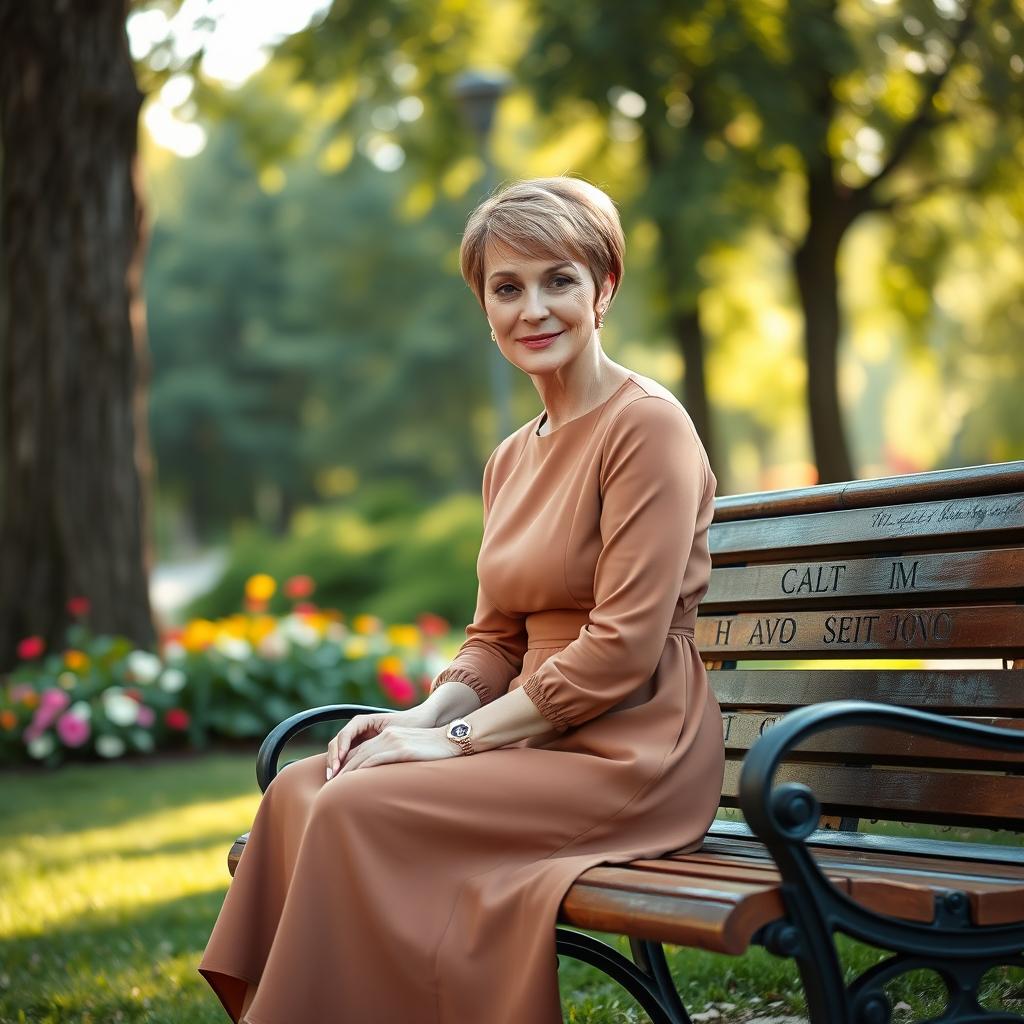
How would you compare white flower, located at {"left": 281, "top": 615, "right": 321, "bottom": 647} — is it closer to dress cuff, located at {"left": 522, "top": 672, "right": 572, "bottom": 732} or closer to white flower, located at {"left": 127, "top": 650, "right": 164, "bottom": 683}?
white flower, located at {"left": 127, "top": 650, "right": 164, "bottom": 683}

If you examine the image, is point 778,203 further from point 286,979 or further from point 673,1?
point 286,979

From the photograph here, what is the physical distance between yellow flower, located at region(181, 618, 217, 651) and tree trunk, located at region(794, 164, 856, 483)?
25.2ft

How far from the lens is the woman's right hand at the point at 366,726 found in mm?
3201

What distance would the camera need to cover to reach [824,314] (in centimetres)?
1623

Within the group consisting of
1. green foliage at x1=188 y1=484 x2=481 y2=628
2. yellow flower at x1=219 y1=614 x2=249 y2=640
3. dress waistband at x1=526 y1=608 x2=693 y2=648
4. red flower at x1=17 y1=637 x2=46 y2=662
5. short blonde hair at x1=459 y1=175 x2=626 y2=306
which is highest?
short blonde hair at x1=459 y1=175 x2=626 y2=306

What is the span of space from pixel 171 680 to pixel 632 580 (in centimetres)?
732

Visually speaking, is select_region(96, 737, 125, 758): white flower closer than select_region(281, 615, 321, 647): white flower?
Yes

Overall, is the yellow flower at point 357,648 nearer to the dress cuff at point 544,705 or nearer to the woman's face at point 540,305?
the woman's face at point 540,305

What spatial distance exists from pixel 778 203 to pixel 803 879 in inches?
606

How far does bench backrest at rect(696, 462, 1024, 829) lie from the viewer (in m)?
3.13

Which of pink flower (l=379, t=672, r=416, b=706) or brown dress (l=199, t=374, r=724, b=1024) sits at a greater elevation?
brown dress (l=199, t=374, r=724, b=1024)

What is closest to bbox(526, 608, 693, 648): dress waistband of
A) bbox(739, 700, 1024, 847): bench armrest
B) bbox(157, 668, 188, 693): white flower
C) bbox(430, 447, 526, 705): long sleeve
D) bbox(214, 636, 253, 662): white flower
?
bbox(430, 447, 526, 705): long sleeve

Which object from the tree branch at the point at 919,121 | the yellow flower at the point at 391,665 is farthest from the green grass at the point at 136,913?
the tree branch at the point at 919,121

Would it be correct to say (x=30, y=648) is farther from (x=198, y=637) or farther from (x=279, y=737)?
(x=279, y=737)
